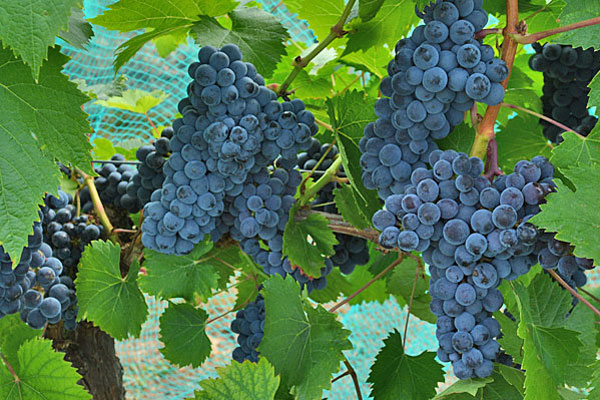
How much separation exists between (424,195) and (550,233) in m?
0.15

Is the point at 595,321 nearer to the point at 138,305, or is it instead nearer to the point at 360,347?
the point at 138,305

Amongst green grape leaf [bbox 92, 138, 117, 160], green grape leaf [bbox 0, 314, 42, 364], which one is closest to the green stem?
green grape leaf [bbox 0, 314, 42, 364]

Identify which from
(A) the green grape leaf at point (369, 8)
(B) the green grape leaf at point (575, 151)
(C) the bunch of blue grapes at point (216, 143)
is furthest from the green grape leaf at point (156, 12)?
(B) the green grape leaf at point (575, 151)

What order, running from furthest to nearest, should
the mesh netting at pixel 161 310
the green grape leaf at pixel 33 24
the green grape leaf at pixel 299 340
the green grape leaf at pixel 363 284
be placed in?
1. the mesh netting at pixel 161 310
2. the green grape leaf at pixel 363 284
3. the green grape leaf at pixel 299 340
4. the green grape leaf at pixel 33 24

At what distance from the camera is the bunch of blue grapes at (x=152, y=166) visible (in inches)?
46.1

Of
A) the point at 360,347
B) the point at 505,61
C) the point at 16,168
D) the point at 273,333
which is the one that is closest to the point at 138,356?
the point at 360,347

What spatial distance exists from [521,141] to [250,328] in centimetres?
72

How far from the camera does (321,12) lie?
120cm

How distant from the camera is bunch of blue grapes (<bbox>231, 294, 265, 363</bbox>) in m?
1.16

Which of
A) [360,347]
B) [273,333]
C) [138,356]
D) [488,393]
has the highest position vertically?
[488,393]

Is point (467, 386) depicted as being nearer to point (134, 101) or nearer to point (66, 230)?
point (66, 230)

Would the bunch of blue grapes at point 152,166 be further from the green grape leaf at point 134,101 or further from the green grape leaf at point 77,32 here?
the green grape leaf at point 134,101

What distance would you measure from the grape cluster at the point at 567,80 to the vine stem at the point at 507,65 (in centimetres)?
39

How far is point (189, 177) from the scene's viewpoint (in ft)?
3.27
